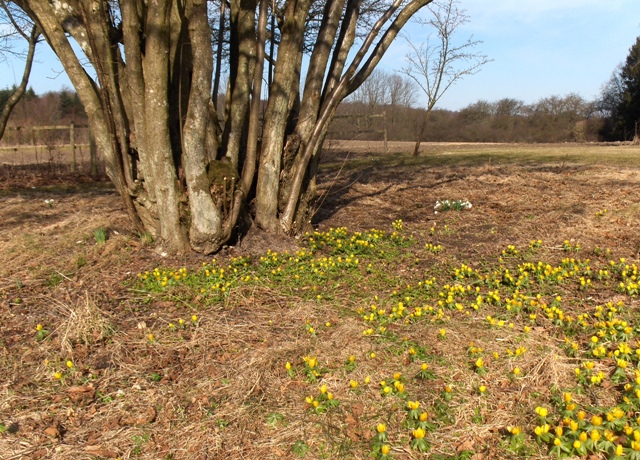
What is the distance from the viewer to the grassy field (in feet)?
9.04

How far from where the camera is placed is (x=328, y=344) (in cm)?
360

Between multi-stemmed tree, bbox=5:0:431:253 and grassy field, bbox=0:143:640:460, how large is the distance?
1.77ft

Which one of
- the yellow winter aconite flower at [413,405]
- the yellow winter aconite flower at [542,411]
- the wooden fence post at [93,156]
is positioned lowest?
the yellow winter aconite flower at [413,405]

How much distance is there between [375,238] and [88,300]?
3233mm

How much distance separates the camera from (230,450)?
2703mm

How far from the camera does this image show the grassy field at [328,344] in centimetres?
276

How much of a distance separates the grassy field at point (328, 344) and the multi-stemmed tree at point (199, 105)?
0.54 metres

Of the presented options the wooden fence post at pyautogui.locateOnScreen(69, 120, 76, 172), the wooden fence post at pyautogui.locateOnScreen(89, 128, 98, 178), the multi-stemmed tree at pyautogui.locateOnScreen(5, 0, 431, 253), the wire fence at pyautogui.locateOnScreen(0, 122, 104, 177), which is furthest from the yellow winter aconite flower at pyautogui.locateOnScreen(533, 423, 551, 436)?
the wooden fence post at pyautogui.locateOnScreen(69, 120, 76, 172)

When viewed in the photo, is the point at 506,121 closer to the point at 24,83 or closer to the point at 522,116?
the point at 522,116

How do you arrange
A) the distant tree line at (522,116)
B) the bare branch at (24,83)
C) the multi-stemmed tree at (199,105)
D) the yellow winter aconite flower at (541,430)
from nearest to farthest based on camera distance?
the yellow winter aconite flower at (541,430) < the multi-stemmed tree at (199,105) < the bare branch at (24,83) < the distant tree line at (522,116)

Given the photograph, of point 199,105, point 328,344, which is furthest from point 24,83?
point 328,344

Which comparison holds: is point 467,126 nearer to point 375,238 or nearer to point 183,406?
point 375,238

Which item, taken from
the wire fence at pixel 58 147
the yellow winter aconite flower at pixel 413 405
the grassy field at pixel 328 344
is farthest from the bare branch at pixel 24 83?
the yellow winter aconite flower at pixel 413 405

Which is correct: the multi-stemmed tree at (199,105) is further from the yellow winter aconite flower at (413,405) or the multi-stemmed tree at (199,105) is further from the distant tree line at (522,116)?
the distant tree line at (522,116)
